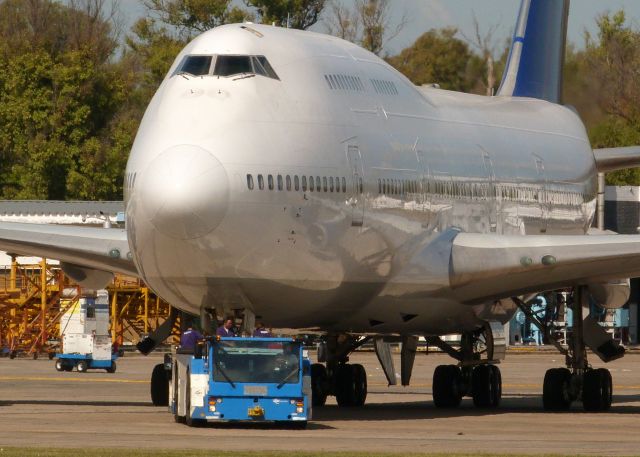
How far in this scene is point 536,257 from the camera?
31.6m

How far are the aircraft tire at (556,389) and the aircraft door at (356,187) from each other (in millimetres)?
7583

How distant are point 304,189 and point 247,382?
3337mm

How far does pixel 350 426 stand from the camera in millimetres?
28156

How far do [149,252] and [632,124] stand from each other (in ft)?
248

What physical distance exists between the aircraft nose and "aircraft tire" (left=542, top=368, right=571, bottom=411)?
11.0m

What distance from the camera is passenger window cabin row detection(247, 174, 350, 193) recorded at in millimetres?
27000

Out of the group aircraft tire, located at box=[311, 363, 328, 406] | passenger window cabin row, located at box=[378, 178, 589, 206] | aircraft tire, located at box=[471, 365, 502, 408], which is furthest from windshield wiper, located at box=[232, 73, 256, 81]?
aircraft tire, located at box=[471, 365, 502, 408]

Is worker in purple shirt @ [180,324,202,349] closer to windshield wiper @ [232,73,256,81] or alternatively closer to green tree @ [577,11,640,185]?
windshield wiper @ [232,73,256,81]

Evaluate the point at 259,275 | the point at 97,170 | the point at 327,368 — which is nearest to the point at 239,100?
the point at 259,275

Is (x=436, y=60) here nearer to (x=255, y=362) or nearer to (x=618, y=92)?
(x=618, y=92)

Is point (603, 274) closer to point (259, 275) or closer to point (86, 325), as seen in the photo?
point (259, 275)

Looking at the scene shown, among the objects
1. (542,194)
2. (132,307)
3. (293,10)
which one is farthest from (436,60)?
(542,194)

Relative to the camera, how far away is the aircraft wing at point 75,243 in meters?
31.8

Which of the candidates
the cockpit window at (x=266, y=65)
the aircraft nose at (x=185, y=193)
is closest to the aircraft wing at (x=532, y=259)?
the cockpit window at (x=266, y=65)
